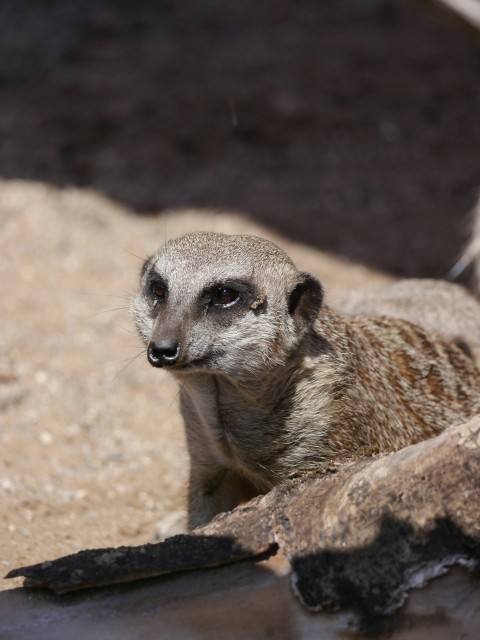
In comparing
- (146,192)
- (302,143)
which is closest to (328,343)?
(146,192)

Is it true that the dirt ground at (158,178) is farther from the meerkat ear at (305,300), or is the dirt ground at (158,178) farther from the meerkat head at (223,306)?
the meerkat ear at (305,300)

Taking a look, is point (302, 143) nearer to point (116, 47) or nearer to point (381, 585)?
point (116, 47)

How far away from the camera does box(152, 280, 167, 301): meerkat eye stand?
335 cm

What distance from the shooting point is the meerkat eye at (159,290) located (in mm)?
3354

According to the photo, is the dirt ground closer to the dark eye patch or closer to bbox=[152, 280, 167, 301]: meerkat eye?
bbox=[152, 280, 167, 301]: meerkat eye

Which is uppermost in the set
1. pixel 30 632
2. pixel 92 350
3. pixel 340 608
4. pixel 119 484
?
pixel 340 608

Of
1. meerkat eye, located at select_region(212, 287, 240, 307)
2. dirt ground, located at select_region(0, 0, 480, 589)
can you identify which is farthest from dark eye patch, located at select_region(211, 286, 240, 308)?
dirt ground, located at select_region(0, 0, 480, 589)

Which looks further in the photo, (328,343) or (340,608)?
(328,343)

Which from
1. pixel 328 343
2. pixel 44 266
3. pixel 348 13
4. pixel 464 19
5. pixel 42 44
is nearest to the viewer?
pixel 328 343

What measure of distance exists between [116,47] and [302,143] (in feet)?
6.90

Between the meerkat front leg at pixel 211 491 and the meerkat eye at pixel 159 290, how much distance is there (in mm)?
782

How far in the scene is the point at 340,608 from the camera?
2566 millimetres

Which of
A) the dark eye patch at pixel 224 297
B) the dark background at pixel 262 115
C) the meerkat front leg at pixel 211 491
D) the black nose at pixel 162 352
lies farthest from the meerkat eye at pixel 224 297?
the dark background at pixel 262 115

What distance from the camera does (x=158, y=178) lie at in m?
7.50
